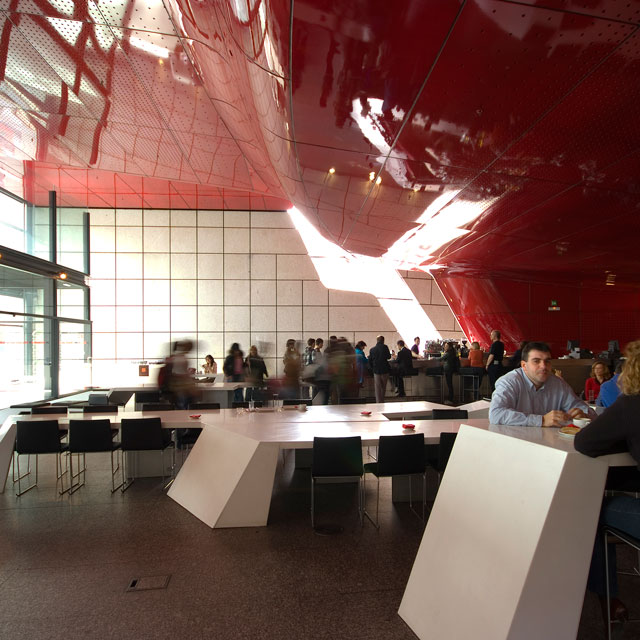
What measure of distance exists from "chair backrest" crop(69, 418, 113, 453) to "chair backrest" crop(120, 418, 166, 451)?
19 centimetres

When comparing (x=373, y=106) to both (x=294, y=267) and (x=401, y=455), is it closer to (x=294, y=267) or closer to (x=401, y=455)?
(x=401, y=455)

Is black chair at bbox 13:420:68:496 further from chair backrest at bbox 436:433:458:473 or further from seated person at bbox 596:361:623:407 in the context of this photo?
seated person at bbox 596:361:623:407

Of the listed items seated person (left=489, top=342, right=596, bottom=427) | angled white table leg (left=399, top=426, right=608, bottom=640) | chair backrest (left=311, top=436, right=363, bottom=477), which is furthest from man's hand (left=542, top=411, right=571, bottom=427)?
chair backrest (left=311, top=436, right=363, bottom=477)

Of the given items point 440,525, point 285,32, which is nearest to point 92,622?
point 440,525

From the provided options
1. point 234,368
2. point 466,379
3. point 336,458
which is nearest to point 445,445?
point 336,458

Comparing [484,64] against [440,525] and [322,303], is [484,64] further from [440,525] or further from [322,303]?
[322,303]

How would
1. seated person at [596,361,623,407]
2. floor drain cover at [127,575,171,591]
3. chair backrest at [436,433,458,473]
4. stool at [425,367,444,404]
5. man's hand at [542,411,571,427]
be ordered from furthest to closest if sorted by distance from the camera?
stool at [425,367,444,404], seated person at [596,361,623,407], chair backrest at [436,433,458,473], floor drain cover at [127,575,171,591], man's hand at [542,411,571,427]

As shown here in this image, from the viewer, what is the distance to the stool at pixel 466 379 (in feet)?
38.2

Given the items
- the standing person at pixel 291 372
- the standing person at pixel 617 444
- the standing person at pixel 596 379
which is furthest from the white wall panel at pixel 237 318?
the standing person at pixel 617 444

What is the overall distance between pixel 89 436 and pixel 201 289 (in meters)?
11.4

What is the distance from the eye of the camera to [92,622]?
8.82 feet

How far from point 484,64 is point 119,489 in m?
5.47

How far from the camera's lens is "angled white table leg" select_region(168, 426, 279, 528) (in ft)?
13.6

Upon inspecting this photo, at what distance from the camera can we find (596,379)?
6.70 m
